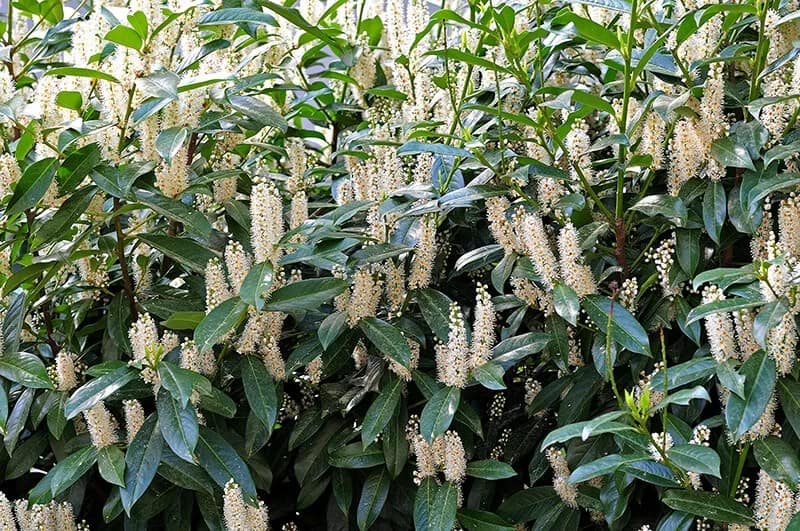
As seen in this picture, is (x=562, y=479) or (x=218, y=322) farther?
(x=562, y=479)

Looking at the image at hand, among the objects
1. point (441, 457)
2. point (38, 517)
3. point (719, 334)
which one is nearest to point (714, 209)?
point (719, 334)

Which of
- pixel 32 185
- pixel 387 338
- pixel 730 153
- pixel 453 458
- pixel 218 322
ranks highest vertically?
pixel 32 185

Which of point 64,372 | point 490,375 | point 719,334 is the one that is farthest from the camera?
point 64,372

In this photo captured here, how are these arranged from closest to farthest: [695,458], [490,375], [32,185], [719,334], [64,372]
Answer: [695,458]
[719,334]
[490,375]
[32,185]
[64,372]

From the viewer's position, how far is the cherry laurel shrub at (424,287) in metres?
1.92

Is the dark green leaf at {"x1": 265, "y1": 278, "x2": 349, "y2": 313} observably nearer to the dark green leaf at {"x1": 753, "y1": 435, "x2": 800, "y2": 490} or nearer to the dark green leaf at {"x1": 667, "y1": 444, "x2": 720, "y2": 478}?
the dark green leaf at {"x1": 667, "y1": 444, "x2": 720, "y2": 478}

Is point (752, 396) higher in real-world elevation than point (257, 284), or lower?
lower

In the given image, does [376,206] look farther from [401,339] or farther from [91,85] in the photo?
[91,85]

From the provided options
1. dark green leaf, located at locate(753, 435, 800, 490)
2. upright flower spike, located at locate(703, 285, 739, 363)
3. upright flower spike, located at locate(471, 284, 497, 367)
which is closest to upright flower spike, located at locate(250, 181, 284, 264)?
upright flower spike, located at locate(471, 284, 497, 367)

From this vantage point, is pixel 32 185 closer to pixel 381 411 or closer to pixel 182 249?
pixel 182 249

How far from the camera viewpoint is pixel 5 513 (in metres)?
2.07

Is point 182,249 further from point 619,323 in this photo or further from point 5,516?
point 619,323

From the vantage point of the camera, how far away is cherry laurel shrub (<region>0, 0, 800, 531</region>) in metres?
1.92

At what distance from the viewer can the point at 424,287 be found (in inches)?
A: 84.7
